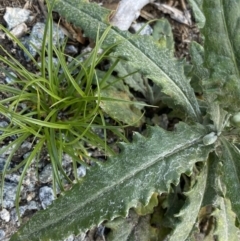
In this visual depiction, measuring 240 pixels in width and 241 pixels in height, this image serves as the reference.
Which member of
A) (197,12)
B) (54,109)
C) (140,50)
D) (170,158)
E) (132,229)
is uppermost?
(197,12)

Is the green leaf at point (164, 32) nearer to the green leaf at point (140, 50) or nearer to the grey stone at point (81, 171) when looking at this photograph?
the green leaf at point (140, 50)

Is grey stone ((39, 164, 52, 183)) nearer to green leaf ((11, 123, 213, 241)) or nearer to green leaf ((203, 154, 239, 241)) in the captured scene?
green leaf ((11, 123, 213, 241))

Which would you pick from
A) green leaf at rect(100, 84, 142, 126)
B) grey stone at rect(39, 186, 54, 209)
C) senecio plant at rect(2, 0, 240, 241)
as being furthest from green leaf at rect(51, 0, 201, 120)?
grey stone at rect(39, 186, 54, 209)

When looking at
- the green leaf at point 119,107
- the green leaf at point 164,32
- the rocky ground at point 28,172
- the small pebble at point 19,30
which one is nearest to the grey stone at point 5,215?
the rocky ground at point 28,172

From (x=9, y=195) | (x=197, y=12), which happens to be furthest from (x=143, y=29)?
(x=9, y=195)

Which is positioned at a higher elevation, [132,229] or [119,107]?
[119,107]

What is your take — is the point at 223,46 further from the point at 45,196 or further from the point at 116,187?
the point at 45,196
